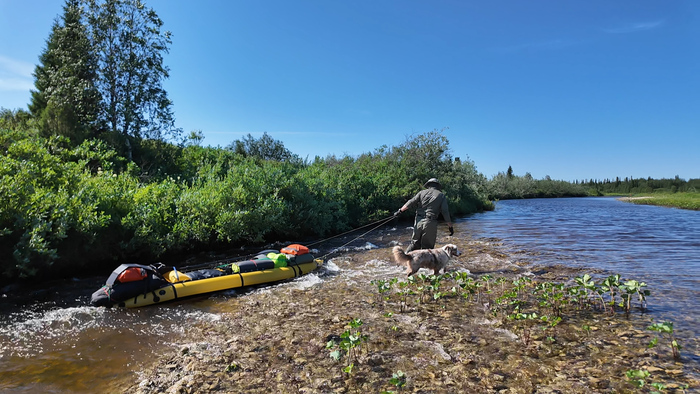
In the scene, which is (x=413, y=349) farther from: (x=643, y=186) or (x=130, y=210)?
(x=643, y=186)

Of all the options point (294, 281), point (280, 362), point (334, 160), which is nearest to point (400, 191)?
point (334, 160)

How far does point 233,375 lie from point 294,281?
5.01 metres

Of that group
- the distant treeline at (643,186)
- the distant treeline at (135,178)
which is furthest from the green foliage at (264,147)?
the distant treeline at (643,186)

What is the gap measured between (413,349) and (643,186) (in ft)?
335

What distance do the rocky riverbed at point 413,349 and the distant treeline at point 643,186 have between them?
250 ft

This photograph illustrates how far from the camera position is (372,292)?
827cm

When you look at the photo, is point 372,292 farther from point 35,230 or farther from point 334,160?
point 334,160

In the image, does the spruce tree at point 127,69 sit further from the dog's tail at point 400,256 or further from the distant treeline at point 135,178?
the dog's tail at point 400,256

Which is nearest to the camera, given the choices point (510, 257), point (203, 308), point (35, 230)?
point (203, 308)

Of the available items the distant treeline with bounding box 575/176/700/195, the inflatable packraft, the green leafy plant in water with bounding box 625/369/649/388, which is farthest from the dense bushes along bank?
the distant treeline with bounding box 575/176/700/195

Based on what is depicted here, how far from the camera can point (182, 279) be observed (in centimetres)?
820

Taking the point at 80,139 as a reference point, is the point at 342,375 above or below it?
below

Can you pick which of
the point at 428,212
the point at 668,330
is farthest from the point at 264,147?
the point at 668,330

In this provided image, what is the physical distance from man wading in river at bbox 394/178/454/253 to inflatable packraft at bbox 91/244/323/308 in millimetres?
3572
